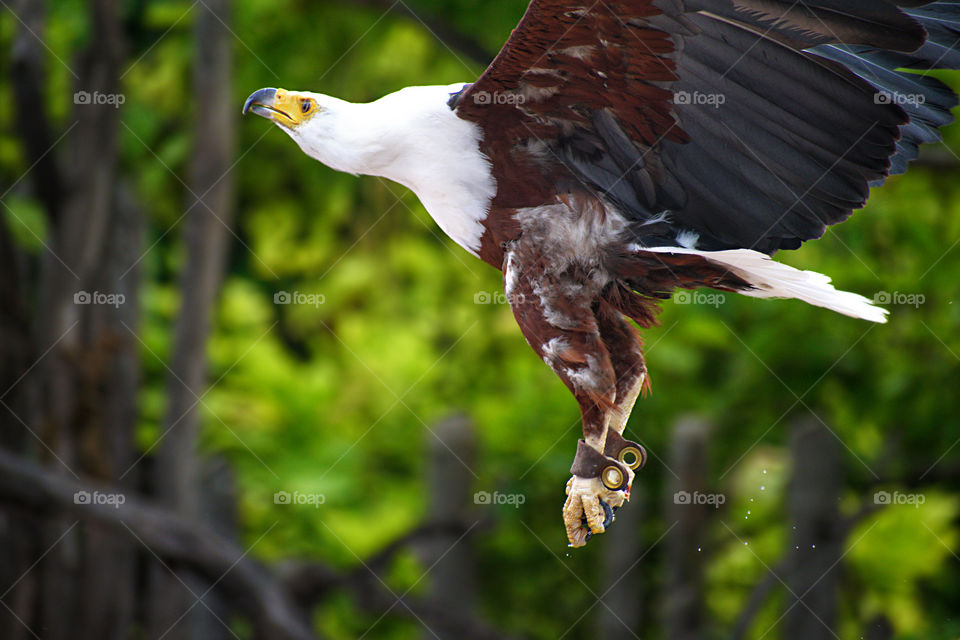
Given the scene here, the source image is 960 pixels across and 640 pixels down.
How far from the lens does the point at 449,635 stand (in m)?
4.10

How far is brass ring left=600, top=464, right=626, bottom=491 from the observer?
4.18ft

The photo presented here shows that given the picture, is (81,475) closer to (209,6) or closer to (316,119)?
(209,6)

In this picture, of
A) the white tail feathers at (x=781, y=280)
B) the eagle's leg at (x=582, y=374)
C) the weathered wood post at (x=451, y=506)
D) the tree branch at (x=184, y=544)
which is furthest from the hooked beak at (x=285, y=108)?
the weathered wood post at (x=451, y=506)

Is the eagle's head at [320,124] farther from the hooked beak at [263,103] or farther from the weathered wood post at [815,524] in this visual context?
the weathered wood post at [815,524]

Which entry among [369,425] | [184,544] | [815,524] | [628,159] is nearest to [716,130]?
[628,159]

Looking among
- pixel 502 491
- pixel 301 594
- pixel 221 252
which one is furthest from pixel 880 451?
pixel 221 252

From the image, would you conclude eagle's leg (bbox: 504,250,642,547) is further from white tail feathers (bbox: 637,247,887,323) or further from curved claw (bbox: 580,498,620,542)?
white tail feathers (bbox: 637,247,887,323)

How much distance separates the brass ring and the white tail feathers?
288 millimetres

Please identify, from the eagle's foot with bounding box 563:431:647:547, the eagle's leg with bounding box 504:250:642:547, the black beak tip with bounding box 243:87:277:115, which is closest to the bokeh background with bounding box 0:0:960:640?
the black beak tip with bounding box 243:87:277:115

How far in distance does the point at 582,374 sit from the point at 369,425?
4.48m

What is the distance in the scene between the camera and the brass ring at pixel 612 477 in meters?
1.28

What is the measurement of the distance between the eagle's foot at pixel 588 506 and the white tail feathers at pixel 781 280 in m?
0.32

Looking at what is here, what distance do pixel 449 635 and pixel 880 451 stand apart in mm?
2215

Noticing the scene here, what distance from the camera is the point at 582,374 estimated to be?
1.28 m
